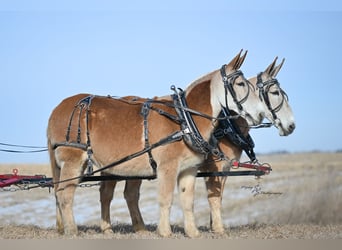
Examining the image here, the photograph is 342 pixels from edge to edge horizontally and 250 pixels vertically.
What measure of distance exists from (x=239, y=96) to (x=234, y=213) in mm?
6278

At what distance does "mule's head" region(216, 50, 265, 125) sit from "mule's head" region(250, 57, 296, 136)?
0.11 metres

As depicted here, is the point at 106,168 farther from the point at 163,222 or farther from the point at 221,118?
the point at 221,118

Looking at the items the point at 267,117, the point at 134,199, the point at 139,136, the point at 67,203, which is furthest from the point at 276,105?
the point at 67,203

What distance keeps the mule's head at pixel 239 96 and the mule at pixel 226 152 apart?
0.15m

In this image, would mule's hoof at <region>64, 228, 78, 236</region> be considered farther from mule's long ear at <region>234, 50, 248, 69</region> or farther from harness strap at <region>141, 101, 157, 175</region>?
mule's long ear at <region>234, 50, 248, 69</region>

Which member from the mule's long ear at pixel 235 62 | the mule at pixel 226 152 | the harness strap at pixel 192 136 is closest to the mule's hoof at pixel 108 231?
the mule at pixel 226 152

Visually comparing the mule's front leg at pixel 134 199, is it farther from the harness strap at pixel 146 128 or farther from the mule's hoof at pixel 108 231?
the harness strap at pixel 146 128

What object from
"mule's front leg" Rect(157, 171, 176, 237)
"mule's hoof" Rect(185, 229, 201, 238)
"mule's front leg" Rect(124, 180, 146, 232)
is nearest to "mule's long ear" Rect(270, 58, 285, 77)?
"mule's front leg" Rect(157, 171, 176, 237)

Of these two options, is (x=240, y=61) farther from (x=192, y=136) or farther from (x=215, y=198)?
(x=215, y=198)

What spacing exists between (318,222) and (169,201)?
13.3ft

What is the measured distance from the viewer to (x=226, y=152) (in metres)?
9.98

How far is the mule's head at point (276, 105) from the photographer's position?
8.96m

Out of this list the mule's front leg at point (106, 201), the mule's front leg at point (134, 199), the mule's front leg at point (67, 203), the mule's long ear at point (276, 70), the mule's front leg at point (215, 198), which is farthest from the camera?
the mule's front leg at point (134, 199)

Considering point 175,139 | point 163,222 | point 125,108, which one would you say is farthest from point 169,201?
point 125,108
